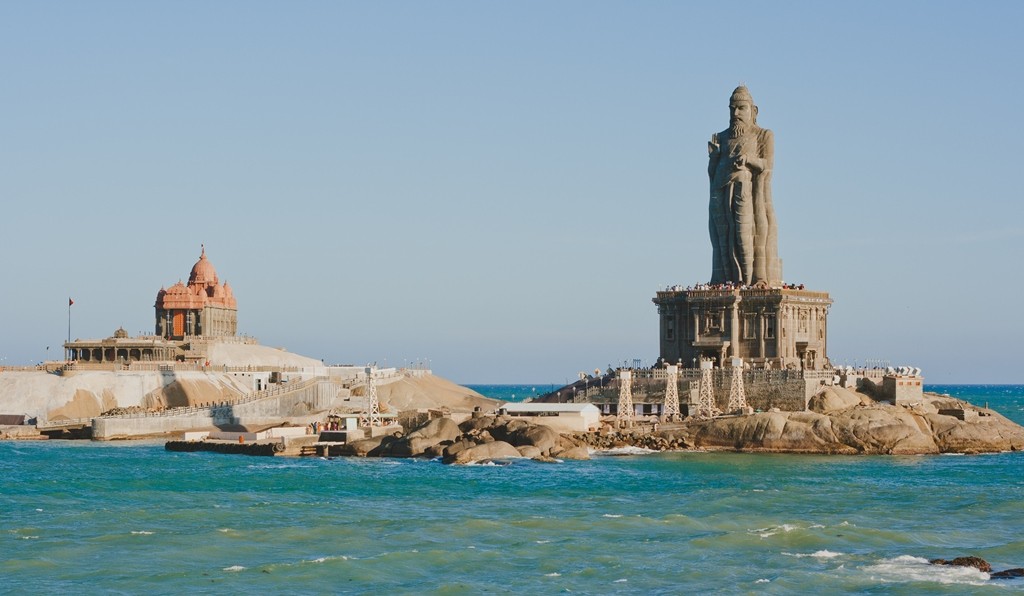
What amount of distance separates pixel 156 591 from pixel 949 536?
29495 mm

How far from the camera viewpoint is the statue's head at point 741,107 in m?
112

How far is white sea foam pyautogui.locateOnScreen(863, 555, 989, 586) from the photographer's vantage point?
49.7m

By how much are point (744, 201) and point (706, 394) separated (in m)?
16.6

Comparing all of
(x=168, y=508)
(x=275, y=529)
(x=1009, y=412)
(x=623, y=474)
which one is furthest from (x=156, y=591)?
(x=1009, y=412)

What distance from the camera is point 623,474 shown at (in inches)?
3152

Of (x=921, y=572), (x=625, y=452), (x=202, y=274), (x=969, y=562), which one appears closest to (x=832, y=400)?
(x=625, y=452)

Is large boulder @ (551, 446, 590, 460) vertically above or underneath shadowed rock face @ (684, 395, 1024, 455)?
underneath

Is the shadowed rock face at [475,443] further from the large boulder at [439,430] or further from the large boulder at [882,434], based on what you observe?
the large boulder at [882,434]

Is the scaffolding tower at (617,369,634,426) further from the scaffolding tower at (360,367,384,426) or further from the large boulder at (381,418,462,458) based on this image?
the scaffolding tower at (360,367,384,426)

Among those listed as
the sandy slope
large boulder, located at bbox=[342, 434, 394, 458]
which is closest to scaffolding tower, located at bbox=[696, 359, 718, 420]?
large boulder, located at bbox=[342, 434, 394, 458]

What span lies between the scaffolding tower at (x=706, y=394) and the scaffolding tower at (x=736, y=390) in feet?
4.01

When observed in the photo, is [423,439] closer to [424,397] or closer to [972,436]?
[972,436]

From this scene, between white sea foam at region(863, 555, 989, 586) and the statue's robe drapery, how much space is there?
5993cm

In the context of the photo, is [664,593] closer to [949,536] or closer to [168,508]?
[949,536]
